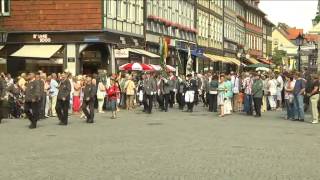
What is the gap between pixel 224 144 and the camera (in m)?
15.2

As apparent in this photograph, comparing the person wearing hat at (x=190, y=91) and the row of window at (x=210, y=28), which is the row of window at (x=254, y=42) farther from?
the person wearing hat at (x=190, y=91)

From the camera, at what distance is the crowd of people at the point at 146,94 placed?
69.2ft

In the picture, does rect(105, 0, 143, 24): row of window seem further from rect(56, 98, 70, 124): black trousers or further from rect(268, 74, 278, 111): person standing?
rect(56, 98, 70, 124): black trousers

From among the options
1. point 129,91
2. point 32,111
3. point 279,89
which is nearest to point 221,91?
point 129,91

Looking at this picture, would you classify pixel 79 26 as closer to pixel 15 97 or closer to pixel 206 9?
pixel 15 97

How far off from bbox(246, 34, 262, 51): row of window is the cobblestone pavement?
244 ft

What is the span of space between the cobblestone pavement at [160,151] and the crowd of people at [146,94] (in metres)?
0.92

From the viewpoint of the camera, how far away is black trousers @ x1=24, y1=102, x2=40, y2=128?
777 inches

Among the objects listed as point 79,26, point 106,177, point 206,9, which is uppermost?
point 206,9

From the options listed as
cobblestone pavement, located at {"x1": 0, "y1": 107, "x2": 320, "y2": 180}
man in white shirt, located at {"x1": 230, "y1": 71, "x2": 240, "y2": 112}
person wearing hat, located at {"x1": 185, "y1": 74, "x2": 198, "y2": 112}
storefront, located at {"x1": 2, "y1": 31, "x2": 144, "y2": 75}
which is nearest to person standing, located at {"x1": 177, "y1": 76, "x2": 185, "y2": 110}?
person wearing hat, located at {"x1": 185, "y1": 74, "x2": 198, "y2": 112}

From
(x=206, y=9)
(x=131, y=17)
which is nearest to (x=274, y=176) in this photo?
(x=131, y=17)

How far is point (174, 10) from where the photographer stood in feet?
175

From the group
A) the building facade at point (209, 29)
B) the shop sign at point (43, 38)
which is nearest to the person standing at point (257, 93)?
the shop sign at point (43, 38)

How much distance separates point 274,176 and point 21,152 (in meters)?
5.67
